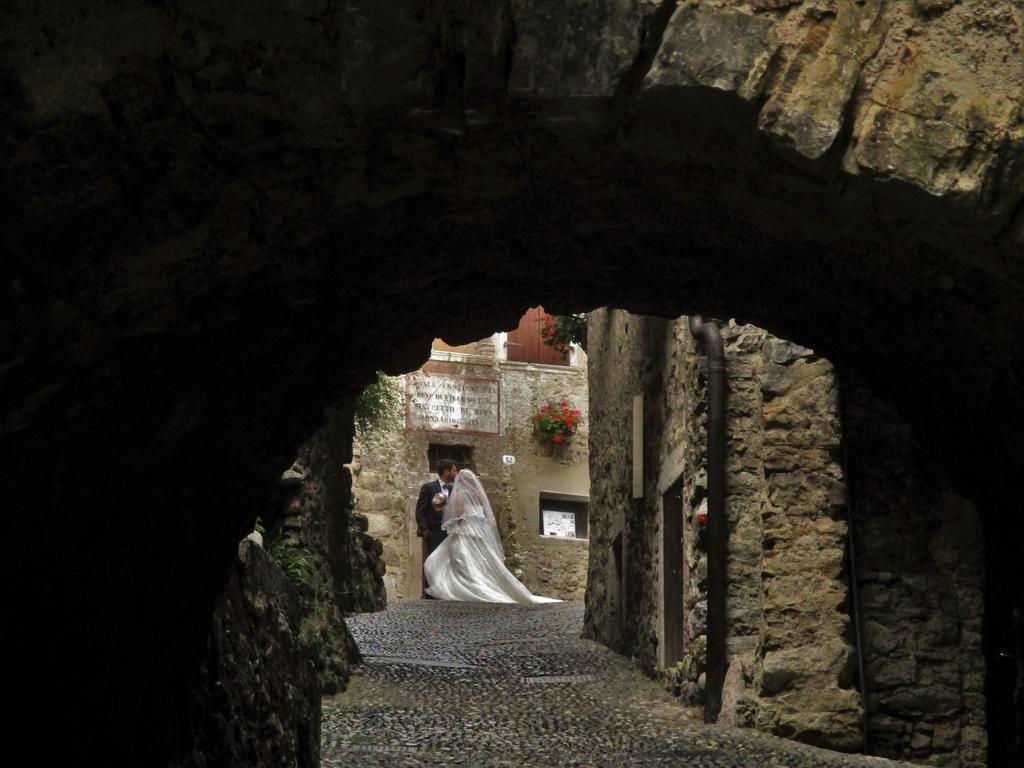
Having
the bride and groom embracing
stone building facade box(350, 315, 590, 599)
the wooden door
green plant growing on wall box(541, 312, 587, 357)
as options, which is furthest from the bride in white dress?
the wooden door

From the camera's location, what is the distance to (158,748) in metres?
4.05

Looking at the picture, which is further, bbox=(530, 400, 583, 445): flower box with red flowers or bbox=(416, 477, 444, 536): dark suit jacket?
bbox=(530, 400, 583, 445): flower box with red flowers

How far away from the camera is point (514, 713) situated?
8.37 metres

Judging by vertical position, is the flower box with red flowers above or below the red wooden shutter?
below

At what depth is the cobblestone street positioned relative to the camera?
267 inches

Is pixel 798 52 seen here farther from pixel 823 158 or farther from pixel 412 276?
pixel 412 276

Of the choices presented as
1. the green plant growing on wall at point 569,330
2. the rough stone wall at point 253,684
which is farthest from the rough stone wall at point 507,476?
the rough stone wall at point 253,684

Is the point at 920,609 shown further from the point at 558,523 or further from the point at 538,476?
the point at 538,476

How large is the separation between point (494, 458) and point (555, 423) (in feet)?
3.68

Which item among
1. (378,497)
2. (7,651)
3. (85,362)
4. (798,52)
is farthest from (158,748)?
(378,497)

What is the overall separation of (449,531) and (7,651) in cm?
Answer: 1416

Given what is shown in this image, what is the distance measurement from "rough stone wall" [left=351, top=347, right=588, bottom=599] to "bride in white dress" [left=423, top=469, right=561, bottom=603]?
2.59 metres

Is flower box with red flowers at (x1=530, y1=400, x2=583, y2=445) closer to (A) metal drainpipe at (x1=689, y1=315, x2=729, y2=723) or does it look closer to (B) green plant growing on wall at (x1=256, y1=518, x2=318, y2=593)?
(B) green plant growing on wall at (x1=256, y1=518, x2=318, y2=593)

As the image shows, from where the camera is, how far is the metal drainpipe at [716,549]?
7.79 metres
